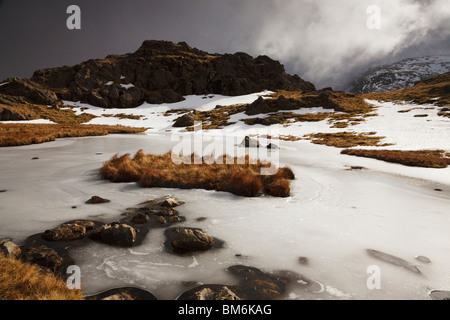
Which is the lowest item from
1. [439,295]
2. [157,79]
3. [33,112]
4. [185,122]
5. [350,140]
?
[439,295]

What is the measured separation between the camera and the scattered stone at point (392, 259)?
4.20m

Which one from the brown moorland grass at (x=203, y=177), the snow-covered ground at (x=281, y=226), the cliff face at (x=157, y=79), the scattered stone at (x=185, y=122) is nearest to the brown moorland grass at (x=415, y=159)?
the snow-covered ground at (x=281, y=226)

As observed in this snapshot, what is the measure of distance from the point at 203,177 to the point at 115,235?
5.09m

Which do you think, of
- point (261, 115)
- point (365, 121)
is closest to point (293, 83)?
point (261, 115)

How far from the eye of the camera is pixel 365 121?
37.2 meters

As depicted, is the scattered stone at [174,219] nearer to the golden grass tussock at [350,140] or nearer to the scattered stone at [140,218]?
the scattered stone at [140,218]

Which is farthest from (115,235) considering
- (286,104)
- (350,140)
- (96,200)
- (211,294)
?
(286,104)

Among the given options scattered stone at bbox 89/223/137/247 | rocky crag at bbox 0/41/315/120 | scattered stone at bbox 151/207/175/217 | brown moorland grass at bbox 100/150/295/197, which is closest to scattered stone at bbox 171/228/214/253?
scattered stone at bbox 89/223/137/247

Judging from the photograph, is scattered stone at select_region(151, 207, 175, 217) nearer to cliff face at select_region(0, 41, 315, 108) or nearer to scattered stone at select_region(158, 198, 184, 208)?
scattered stone at select_region(158, 198, 184, 208)

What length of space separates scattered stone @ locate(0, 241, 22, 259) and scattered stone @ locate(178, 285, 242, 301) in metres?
3.29

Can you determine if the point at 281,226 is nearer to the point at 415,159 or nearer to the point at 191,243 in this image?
the point at 191,243

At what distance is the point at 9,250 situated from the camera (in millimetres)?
3955

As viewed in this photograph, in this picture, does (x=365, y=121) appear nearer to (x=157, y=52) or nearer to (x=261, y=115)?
(x=261, y=115)
